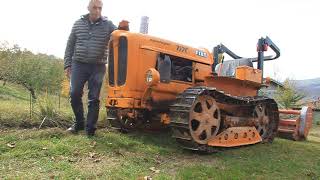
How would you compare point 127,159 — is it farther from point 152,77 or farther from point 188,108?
point 152,77

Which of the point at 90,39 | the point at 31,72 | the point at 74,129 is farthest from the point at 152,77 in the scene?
the point at 31,72

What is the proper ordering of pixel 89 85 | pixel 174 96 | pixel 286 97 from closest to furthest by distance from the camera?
pixel 89 85 → pixel 174 96 → pixel 286 97

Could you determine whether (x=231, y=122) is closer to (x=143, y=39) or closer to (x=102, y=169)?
(x=143, y=39)

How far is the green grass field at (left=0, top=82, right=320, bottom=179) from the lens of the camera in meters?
4.75

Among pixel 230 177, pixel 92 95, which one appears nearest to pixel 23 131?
pixel 92 95

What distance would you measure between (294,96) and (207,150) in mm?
14469

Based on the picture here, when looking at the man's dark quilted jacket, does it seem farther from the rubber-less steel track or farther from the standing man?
the rubber-less steel track

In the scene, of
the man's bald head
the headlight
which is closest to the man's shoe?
the headlight

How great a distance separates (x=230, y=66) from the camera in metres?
9.38

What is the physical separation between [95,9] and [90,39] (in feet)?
1.54

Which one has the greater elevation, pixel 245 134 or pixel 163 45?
pixel 163 45

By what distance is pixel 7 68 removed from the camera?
1812 centimetres

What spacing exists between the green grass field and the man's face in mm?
1834

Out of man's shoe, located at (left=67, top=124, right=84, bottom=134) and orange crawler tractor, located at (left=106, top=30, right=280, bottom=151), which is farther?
man's shoe, located at (left=67, top=124, right=84, bottom=134)
